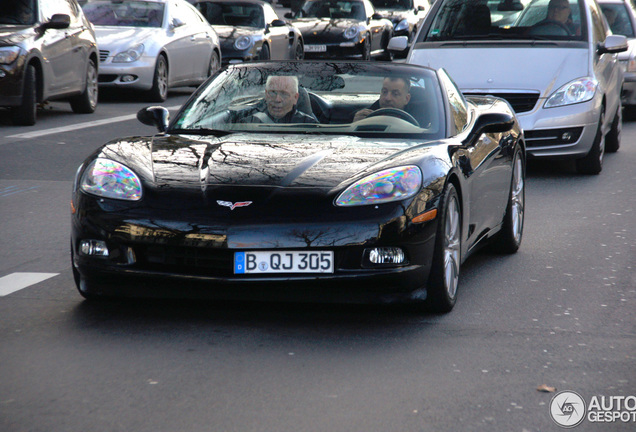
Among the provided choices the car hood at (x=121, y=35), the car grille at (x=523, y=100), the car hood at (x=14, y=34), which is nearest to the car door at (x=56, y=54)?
the car hood at (x=14, y=34)

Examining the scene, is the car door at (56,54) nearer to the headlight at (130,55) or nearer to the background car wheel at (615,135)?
the headlight at (130,55)

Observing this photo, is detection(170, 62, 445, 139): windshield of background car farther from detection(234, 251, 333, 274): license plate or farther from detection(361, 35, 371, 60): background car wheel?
detection(361, 35, 371, 60): background car wheel

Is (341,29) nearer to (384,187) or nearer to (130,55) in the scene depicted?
(130,55)

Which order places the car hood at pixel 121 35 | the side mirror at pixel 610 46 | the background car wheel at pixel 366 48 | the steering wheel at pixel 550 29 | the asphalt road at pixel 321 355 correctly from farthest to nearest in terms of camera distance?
the background car wheel at pixel 366 48, the car hood at pixel 121 35, the steering wheel at pixel 550 29, the side mirror at pixel 610 46, the asphalt road at pixel 321 355

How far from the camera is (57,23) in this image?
46.0 feet

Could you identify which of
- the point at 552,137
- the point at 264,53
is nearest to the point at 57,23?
the point at 552,137

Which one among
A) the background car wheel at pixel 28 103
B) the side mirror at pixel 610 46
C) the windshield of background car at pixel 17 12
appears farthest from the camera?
the windshield of background car at pixel 17 12

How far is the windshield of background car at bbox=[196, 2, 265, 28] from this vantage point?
72.5ft

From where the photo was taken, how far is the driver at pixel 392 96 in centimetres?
653

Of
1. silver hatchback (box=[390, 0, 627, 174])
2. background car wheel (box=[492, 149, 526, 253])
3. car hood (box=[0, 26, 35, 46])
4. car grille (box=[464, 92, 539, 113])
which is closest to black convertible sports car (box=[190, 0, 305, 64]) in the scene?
car hood (box=[0, 26, 35, 46])

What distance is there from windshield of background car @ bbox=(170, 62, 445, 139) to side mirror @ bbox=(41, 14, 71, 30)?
24.8 feet

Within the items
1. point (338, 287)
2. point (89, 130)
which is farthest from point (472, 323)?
point (89, 130)

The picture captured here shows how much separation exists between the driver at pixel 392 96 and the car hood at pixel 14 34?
7.74 m

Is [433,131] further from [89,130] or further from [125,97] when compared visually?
[125,97]
